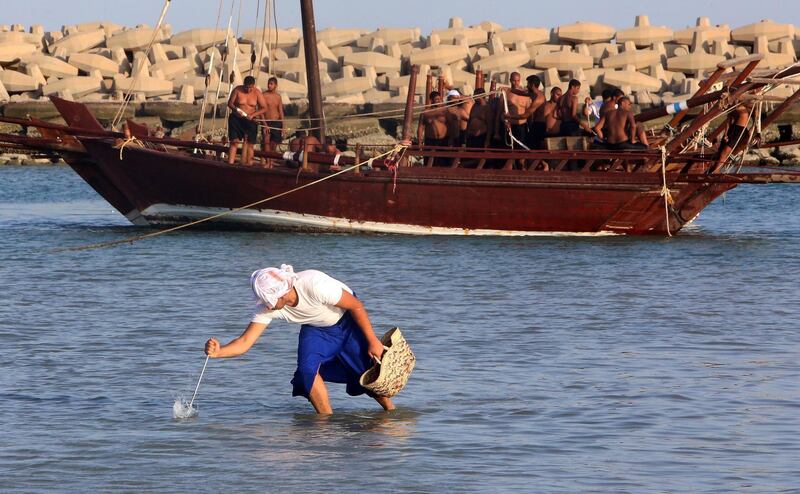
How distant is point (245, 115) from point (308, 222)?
1.78 meters

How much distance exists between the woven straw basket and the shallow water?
0.26 metres

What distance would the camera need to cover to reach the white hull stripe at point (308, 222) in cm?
2239

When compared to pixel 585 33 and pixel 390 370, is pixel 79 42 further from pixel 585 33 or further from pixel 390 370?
pixel 390 370

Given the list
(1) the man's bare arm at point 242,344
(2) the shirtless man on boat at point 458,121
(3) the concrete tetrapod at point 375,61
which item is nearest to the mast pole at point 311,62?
(2) the shirtless man on boat at point 458,121

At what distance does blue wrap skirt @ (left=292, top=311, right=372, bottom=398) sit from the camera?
9227 mm

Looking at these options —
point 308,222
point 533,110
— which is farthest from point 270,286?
point 308,222

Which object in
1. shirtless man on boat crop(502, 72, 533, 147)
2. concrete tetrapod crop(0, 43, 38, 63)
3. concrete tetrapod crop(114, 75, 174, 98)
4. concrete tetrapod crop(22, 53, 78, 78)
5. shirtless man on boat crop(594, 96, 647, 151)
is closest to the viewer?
shirtless man on boat crop(594, 96, 647, 151)

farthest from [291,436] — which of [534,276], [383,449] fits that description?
[534,276]

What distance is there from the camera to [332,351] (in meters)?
9.28

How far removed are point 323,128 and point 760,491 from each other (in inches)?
642

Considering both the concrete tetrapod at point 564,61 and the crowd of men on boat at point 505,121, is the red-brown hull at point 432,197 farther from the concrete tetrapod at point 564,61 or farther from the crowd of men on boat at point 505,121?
the concrete tetrapod at point 564,61

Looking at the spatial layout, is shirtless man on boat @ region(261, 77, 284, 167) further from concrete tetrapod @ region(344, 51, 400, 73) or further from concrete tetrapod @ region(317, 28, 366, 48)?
concrete tetrapod @ region(317, 28, 366, 48)

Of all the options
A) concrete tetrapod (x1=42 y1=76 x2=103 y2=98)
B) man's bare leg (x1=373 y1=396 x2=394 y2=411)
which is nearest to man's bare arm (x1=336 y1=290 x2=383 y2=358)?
man's bare leg (x1=373 y1=396 x2=394 y2=411)

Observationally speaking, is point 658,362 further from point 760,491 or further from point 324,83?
point 324,83
